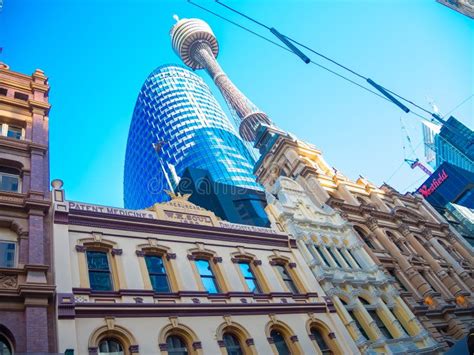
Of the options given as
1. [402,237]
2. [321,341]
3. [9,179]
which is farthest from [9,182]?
[402,237]

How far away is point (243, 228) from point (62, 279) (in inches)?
491

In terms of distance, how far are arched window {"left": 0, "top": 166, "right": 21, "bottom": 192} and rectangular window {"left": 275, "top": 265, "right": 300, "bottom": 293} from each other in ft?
51.1

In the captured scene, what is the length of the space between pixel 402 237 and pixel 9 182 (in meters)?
33.8

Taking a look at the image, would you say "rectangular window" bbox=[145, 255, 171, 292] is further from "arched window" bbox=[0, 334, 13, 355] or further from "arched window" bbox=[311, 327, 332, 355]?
"arched window" bbox=[311, 327, 332, 355]

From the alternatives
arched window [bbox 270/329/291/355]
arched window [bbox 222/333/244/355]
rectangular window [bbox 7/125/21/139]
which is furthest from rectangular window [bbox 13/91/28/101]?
arched window [bbox 270/329/291/355]

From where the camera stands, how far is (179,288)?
1989cm

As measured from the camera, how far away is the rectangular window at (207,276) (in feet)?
70.9

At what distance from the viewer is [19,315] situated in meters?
14.6

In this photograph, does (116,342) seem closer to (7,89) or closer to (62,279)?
(62,279)

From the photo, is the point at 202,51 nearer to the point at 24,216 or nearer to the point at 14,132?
the point at 14,132

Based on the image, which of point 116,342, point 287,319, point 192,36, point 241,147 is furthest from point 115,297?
point 192,36

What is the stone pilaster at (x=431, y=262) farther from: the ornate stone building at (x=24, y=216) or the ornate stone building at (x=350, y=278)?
the ornate stone building at (x=24, y=216)

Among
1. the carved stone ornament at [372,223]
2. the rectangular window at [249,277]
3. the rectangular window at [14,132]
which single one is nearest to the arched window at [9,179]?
the rectangular window at [14,132]

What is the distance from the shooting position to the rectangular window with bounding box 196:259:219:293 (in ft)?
70.9
